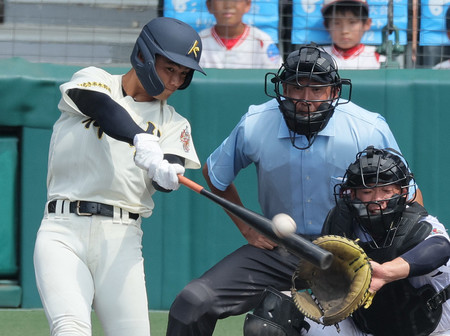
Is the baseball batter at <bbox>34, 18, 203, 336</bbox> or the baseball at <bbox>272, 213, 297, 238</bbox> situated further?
the baseball batter at <bbox>34, 18, 203, 336</bbox>

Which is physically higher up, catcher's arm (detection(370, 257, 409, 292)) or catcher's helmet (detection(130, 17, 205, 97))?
catcher's helmet (detection(130, 17, 205, 97))

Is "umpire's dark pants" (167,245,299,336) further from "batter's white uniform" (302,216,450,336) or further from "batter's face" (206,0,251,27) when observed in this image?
"batter's face" (206,0,251,27)

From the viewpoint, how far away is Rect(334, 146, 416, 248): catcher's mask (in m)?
3.58

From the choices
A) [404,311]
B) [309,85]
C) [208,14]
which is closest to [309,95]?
[309,85]

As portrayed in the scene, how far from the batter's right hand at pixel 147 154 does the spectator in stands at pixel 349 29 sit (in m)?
2.95

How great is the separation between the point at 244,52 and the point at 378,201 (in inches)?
113

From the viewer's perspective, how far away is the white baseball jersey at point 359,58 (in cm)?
624

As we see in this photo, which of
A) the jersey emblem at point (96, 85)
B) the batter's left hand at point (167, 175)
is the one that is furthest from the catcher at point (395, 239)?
the jersey emblem at point (96, 85)

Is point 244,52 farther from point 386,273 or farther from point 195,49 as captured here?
point 386,273

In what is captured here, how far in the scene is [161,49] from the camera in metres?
3.85

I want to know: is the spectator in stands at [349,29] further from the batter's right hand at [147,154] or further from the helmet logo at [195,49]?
the batter's right hand at [147,154]

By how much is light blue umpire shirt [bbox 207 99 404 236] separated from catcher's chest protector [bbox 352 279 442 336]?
2.04 feet

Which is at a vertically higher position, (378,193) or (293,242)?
(378,193)

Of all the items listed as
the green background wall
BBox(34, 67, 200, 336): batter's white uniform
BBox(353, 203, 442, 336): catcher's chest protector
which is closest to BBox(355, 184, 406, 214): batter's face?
BBox(353, 203, 442, 336): catcher's chest protector
